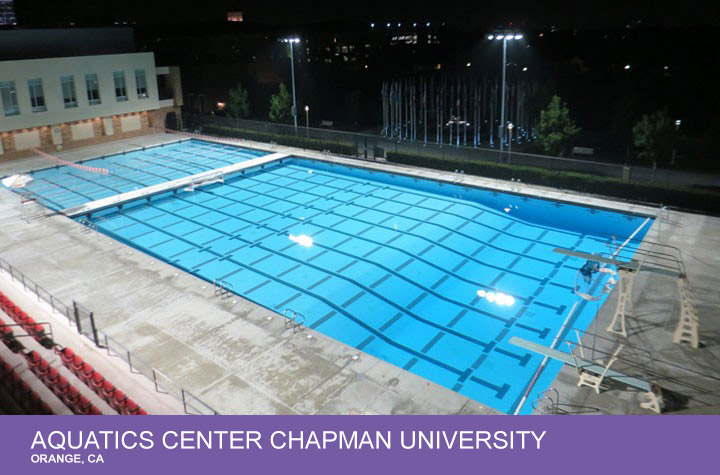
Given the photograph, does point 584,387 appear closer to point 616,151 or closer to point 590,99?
point 616,151

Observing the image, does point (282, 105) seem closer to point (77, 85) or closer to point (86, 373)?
point (77, 85)

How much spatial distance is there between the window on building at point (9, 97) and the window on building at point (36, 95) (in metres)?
0.85

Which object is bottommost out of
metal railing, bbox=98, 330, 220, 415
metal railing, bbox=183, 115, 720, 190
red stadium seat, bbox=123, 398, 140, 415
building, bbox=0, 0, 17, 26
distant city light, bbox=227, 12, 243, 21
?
metal railing, bbox=98, 330, 220, 415

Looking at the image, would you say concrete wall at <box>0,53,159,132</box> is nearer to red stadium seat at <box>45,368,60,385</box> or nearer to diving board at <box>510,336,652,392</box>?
red stadium seat at <box>45,368,60,385</box>

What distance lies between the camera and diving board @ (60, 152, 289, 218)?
21.1m

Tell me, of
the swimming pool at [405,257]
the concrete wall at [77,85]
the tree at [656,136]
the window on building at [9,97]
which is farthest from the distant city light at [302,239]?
the window on building at [9,97]

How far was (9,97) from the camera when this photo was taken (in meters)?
30.0

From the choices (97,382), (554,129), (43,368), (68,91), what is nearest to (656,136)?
(554,129)

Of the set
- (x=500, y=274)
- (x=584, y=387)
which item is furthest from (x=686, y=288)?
(x=500, y=274)

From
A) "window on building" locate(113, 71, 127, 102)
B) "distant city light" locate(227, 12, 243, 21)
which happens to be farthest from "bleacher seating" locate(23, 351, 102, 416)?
"distant city light" locate(227, 12, 243, 21)

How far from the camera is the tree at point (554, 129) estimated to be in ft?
84.0

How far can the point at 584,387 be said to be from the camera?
9.74 metres

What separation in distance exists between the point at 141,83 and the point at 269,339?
30.1 m

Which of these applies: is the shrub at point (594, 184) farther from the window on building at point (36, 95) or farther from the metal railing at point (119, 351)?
the window on building at point (36, 95)
